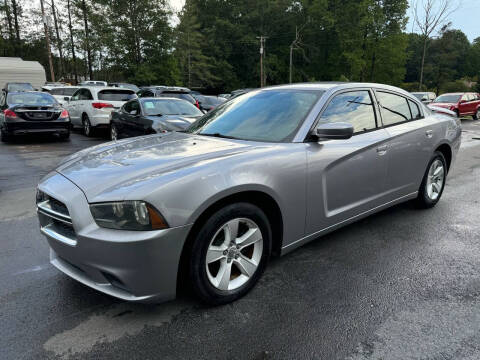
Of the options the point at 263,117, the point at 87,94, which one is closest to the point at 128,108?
the point at 87,94

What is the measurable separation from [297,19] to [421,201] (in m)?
54.9

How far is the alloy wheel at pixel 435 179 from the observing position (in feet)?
14.6

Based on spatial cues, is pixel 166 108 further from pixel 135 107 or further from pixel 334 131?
pixel 334 131

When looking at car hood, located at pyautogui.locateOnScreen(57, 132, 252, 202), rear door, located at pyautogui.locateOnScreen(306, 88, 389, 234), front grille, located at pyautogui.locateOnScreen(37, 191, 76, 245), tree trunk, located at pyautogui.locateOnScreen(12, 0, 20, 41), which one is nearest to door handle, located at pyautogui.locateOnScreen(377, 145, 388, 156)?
rear door, located at pyautogui.locateOnScreen(306, 88, 389, 234)

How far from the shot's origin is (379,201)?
3.65 m

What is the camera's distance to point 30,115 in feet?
33.2

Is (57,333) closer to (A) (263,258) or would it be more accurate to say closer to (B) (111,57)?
(A) (263,258)

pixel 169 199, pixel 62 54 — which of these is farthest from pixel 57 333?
pixel 62 54

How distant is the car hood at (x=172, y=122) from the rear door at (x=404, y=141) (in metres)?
4.56

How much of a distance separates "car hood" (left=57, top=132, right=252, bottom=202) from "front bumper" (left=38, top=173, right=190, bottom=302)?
17cm

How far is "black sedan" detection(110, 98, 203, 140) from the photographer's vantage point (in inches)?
305

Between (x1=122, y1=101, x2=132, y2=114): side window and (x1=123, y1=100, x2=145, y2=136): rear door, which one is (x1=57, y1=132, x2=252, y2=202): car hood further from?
(x1=122, y1=101, x2=132, y2=114): side window

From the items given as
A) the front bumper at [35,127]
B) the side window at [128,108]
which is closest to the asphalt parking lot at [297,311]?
the side window at [128,108]

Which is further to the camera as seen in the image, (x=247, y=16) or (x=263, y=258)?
(x=247, y=16)
